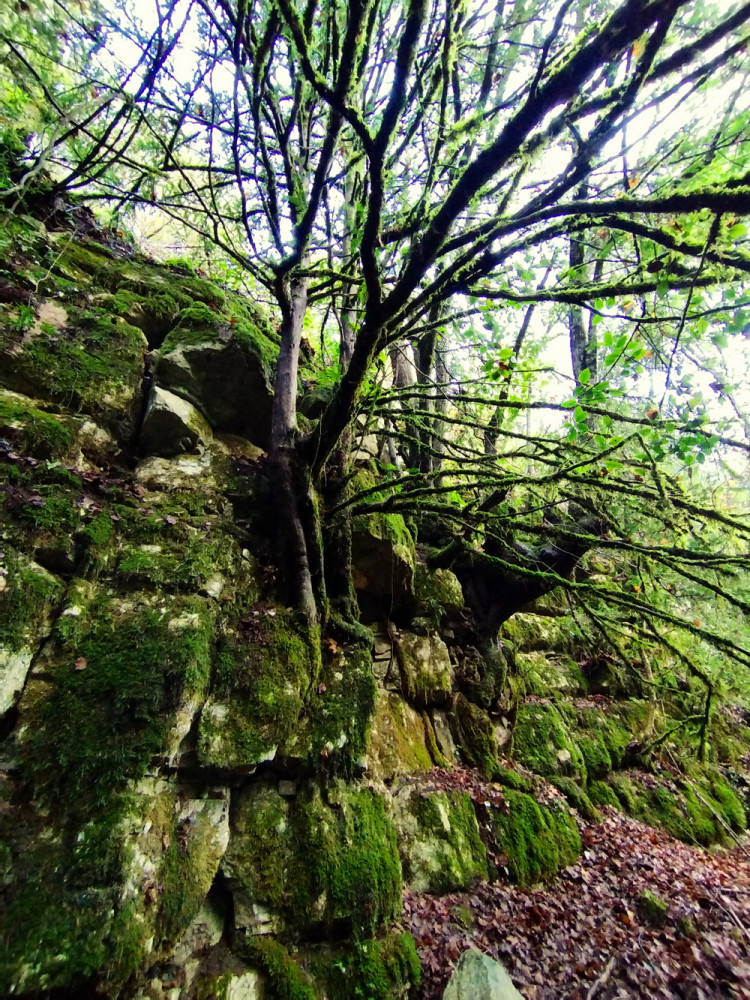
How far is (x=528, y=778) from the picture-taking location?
5.72 meters

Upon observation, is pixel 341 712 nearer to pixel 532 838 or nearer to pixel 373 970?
pixel 373 970

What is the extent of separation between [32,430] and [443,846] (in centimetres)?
548

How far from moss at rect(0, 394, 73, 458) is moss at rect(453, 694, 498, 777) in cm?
547

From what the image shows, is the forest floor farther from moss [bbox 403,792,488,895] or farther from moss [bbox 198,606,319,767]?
moss [bbox 198,606,319,767]

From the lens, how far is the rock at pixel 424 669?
5.55 metres

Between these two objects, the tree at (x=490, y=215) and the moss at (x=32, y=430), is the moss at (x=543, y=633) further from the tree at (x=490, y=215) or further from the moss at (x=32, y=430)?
the moss at (x=32, y=430)

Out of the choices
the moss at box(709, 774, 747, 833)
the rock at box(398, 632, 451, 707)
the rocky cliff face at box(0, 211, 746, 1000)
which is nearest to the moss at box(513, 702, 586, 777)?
the rocky cliff face at box(0, 211, 746, 1000)

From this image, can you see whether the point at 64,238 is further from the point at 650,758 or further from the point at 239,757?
the point at 650,758

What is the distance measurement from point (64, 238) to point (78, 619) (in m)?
4.47

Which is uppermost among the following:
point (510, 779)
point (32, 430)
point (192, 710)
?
point (32, 430)

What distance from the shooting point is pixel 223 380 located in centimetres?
520

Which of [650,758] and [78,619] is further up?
[78,619]

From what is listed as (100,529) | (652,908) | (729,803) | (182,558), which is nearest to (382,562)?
(182,558)

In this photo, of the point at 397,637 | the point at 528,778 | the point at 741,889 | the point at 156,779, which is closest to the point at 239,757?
the point at 156,779
